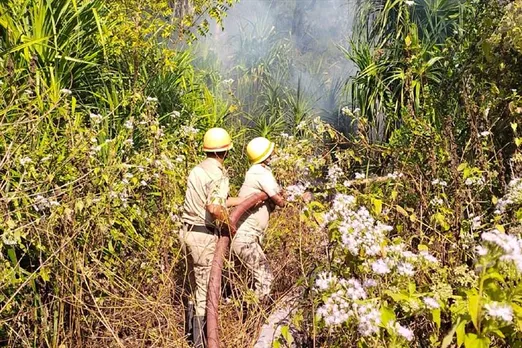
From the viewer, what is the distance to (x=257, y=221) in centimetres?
459

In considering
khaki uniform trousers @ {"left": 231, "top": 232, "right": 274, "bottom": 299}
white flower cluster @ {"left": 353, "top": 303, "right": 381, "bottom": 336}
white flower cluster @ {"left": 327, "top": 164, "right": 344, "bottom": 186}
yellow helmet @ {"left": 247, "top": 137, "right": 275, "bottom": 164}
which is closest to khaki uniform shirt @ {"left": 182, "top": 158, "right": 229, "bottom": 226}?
khaki uniform trousers @ {"left": 231, "top": 232, "right": 274, "bottom": 299}

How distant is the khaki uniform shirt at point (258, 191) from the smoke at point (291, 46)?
20.1 feet

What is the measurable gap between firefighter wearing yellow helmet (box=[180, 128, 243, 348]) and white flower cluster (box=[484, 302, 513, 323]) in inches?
95.3

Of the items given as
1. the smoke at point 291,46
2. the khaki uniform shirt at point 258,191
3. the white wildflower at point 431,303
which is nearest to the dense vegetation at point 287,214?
the white wildflower at point 431,303

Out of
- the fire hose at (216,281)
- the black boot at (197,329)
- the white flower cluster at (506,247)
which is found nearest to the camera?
the white flower cluster at (506,247)

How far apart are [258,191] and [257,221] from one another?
0.22m

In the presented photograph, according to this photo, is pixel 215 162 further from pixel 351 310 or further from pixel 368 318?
pixel 368 318

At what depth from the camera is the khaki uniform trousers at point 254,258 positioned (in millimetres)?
4391

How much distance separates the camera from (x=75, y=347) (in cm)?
362

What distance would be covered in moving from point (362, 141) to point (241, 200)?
919 millimetres

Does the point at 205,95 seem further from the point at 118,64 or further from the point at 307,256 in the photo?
the point at 307,256

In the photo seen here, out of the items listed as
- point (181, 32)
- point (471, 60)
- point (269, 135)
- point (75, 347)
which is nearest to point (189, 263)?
point (75, 347)

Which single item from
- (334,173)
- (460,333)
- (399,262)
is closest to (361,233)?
(399,262)

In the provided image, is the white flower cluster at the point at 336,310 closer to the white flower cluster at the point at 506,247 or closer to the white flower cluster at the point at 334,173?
the white flower cluster at the point at 506,247
